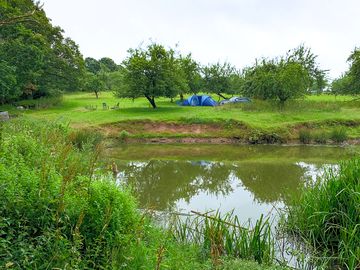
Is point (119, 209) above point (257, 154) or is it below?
above

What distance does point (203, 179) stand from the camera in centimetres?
1435

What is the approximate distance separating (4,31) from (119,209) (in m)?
34.1

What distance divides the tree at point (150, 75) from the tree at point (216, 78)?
541 inches

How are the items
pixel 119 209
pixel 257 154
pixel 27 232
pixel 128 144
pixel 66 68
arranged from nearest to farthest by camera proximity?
pixel 27 232 → pixel 119 209 → pixel 257 154 → pixel 128 144 → pixel 66 68

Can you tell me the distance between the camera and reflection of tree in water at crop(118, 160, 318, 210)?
1108cm

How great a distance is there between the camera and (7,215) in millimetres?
3855

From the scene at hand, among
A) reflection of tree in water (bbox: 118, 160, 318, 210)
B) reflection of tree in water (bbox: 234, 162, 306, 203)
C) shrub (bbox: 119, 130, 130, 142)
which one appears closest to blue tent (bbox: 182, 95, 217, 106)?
shrub (bbox: 119, 130, 130, 142)

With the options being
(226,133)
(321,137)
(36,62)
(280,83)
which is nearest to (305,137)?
(321,137)

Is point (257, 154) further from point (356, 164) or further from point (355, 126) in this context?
point (356, 164)

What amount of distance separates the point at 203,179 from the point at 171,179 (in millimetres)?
1346

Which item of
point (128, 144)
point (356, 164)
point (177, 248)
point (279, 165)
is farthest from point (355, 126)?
point (177, 248)

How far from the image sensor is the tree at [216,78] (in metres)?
45.1

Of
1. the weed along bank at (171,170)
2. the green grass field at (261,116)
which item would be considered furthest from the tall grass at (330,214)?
the green grass field at (261,116)

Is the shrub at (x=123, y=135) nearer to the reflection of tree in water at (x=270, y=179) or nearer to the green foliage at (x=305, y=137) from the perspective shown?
the reflection of tree in water at (x=270, y=179)
